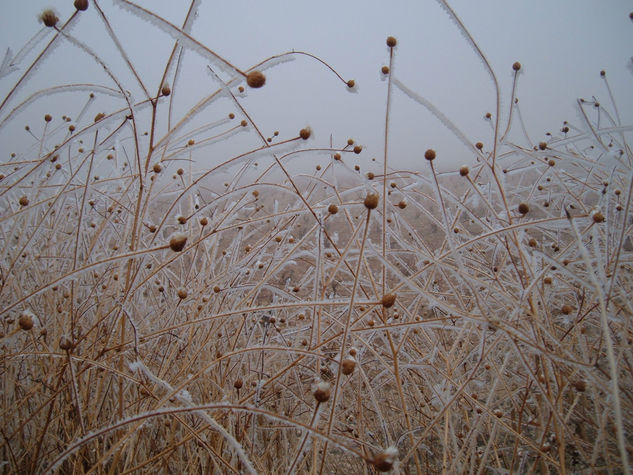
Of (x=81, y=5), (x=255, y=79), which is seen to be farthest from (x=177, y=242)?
(x=81, y=5)

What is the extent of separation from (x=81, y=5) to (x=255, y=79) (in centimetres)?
28

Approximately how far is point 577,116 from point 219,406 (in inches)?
45.1

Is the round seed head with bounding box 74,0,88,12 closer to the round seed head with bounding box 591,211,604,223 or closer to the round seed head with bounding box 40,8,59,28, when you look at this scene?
the round seed head with bounding box 40,8,59,28

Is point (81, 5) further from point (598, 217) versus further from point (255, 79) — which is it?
point (598, 217)

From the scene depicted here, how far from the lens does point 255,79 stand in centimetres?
40

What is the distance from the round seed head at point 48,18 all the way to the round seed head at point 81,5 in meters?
0.04

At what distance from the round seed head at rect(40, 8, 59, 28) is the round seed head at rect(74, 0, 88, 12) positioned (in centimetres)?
4

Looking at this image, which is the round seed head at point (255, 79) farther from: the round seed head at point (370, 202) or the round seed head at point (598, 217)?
the round seed head at point (598, 217)

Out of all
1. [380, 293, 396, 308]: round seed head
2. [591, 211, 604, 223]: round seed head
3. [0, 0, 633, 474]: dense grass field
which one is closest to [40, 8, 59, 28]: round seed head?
[0, 0, 633, 474]: dense grass field

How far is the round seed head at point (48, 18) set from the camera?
0.45 m

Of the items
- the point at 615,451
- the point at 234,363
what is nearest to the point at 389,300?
the point at 234,363

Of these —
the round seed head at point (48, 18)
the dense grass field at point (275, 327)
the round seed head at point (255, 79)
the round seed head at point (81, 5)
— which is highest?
the round seed head at point (81, 5)

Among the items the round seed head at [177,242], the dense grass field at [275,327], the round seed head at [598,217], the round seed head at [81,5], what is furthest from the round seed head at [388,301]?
the round seed head at [81,5]

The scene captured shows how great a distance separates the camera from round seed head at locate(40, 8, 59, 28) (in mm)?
446
